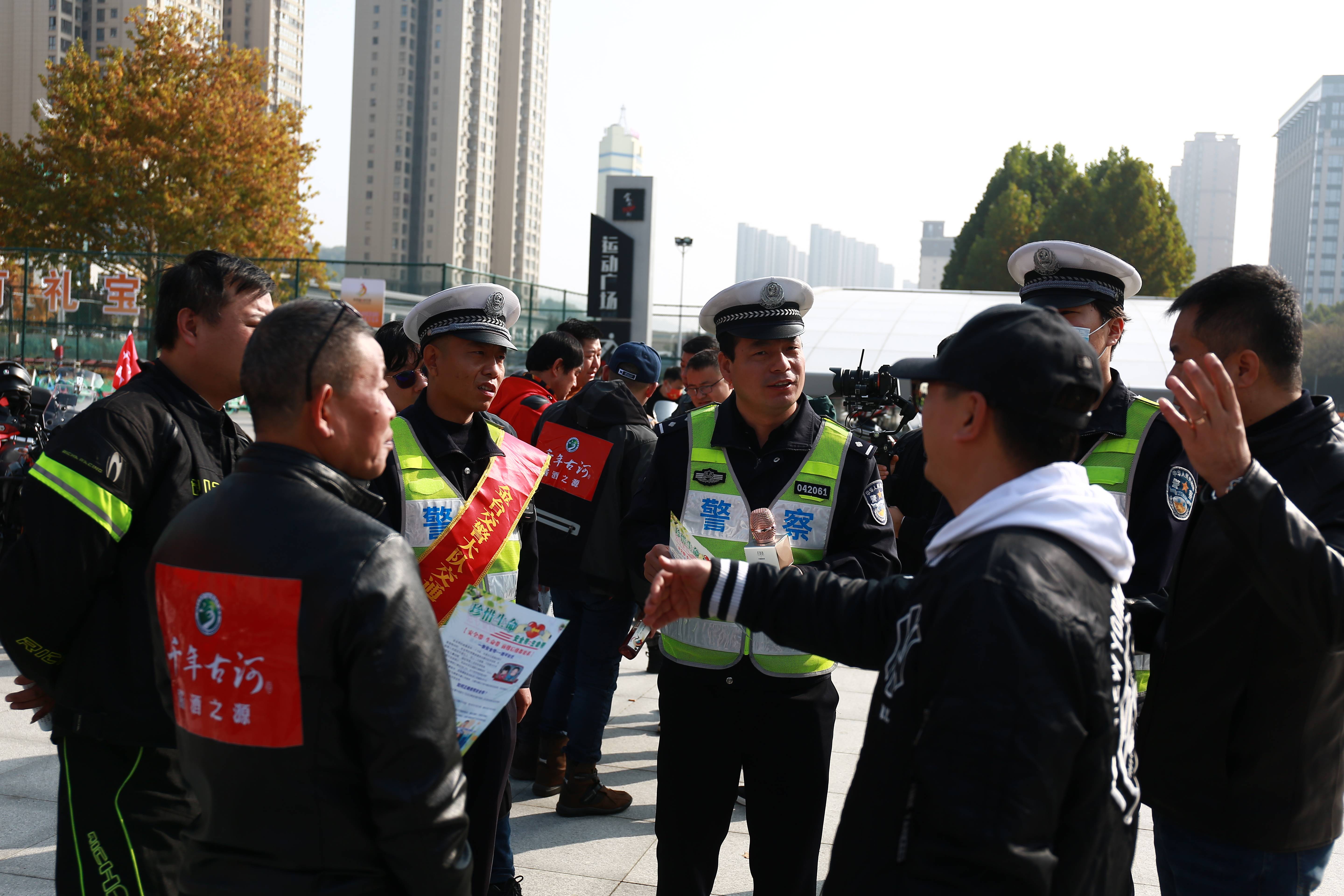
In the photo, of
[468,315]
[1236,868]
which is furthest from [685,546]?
[1236,868]

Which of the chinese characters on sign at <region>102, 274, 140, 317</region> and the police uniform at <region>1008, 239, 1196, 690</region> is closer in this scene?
the police uniform at <region>1008, 239, 1196, 690</region>

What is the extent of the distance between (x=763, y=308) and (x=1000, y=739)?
2.00m

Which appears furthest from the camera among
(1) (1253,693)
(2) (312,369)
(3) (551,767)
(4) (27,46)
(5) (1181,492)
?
(4) (27,46)

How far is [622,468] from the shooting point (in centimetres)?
473

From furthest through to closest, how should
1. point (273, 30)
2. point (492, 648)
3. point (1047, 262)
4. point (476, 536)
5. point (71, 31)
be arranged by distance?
point (273, 30) → point (71, 31) → point (1047, 262) → point (476, 536) → point (492, 648)

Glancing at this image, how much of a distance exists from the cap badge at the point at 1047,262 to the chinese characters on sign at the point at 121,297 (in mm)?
22281

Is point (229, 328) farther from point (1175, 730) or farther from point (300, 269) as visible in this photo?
point (300, 269)

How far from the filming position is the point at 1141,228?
38.4 meters

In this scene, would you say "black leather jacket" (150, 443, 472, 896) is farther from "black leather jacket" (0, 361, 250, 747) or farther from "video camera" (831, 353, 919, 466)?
"video camera" (831, 353, 919, 466)

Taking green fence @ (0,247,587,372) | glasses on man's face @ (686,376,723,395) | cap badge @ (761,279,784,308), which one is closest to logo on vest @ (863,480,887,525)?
cap badge @ (761,279,784,308)

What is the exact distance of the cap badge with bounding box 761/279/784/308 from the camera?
3176mm

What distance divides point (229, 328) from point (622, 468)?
95.7 inches

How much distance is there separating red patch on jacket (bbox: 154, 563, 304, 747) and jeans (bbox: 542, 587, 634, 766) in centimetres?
281

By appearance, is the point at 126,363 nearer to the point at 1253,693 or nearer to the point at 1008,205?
the point at 1253,693
